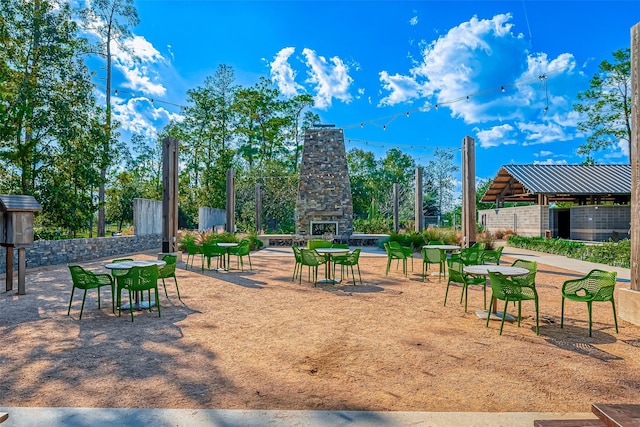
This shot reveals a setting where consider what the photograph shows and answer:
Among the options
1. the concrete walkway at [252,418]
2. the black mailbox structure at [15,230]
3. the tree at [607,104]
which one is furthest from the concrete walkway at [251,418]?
the tree at [607,104]

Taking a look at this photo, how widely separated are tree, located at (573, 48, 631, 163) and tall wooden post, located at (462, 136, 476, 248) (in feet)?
48.1

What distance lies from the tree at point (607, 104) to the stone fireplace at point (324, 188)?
45.5 feet

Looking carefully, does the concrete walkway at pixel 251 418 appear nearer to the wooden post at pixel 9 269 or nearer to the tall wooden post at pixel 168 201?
the wooden post at pixel 9 269

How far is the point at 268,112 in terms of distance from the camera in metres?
26.2

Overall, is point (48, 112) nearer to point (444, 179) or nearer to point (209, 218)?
point (209, 218)

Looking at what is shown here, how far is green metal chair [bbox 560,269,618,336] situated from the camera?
3.87 m

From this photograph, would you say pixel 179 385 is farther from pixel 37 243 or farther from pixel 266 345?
pixel 37 243

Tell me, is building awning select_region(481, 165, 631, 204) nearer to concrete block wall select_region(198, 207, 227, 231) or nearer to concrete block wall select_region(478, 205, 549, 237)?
concrete block wall select_region(478, 205, 549, 237)

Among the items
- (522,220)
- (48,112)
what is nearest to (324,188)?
(48,112)

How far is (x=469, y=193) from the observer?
9.29 metres

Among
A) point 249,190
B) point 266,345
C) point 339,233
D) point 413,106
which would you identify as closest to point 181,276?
point 266,345

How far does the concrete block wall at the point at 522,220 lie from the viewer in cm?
1644

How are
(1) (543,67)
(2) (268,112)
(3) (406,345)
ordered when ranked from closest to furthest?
(3) (406,345), (1) (543,67), (2) (268,112)

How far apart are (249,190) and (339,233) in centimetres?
790
